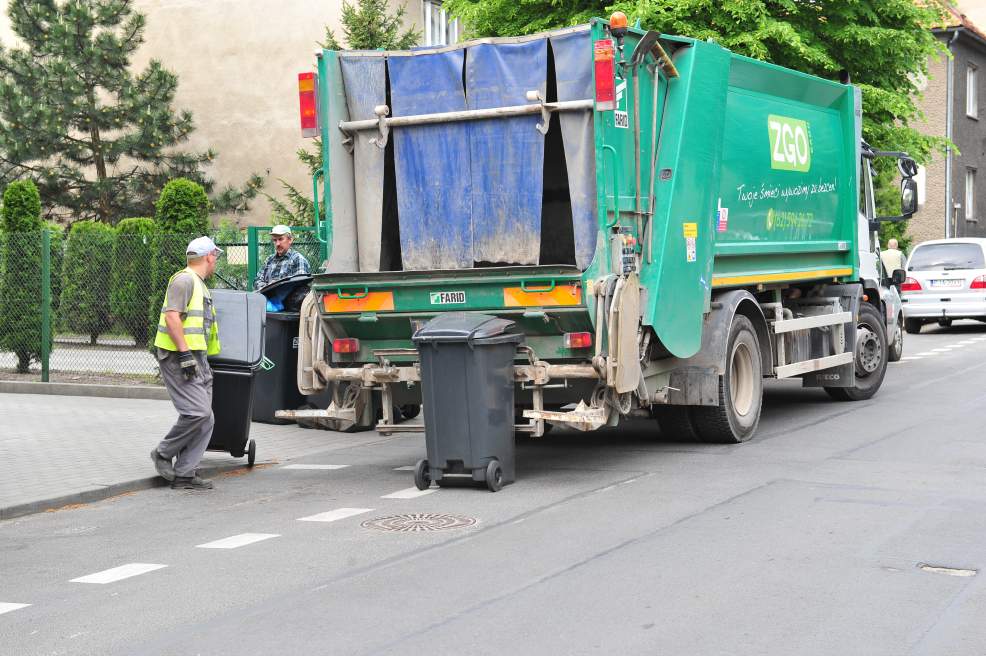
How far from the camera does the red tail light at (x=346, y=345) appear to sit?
9578mm

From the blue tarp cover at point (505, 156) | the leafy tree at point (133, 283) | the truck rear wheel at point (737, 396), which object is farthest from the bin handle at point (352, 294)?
the leafy tree at point (133, 283)

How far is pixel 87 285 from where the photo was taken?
637 inches

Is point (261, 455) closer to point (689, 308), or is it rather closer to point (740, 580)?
point (689, 308)

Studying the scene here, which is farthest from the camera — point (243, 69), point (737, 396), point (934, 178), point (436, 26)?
point (934, 178)

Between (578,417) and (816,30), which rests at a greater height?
(816,30)

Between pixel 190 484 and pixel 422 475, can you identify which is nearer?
pixel 422 475

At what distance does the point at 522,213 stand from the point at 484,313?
845mm

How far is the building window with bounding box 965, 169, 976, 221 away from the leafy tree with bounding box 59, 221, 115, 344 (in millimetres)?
31186

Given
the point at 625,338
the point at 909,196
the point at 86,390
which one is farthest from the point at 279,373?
the point at 909,196

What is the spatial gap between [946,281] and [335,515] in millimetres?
18664

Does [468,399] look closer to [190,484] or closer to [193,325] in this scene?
[193,325]

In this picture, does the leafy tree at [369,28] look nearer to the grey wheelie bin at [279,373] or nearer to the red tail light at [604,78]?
the grey wheelie bin at [279,373]

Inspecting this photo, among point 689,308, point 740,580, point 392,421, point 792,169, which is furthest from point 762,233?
point 740,580

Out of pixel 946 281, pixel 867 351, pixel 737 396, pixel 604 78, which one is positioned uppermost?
pixel 604 78
